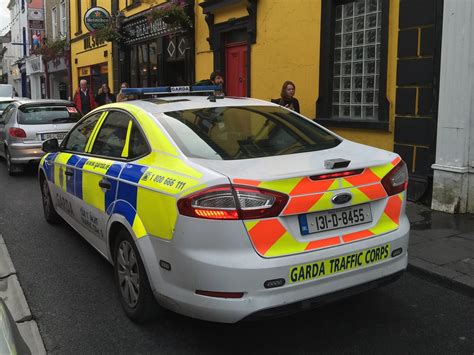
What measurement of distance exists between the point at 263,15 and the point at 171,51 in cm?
483

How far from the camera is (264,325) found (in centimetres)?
356

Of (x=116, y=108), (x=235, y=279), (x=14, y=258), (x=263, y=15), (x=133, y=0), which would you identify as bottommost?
(x=14, y=258)

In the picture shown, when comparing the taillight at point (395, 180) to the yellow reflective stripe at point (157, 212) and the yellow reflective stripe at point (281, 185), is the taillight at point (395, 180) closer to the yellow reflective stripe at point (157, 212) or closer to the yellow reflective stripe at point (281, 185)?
the yellow reflective stripe at point (281, 185)

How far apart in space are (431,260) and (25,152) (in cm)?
786

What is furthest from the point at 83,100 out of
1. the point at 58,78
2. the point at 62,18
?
the point at 58,78

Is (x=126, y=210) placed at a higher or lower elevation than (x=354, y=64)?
lower

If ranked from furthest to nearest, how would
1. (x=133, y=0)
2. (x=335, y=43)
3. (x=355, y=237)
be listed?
(x=133, y=0) → (x=335, y=43) → (x=355, y=237)

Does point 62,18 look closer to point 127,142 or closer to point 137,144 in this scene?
point 127,142

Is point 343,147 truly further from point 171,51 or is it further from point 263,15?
point 171,51

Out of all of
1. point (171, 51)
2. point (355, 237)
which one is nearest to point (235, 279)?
point (355, 237)

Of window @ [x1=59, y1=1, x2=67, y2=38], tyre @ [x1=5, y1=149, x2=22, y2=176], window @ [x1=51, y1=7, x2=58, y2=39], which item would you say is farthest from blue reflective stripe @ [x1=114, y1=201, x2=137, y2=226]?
window @ [x1=51, y1=7, x2=58, y2=39]

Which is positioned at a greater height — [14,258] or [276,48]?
[276,48]

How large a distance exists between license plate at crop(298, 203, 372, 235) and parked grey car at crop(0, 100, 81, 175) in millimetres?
7890

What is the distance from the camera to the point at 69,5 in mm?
23328
